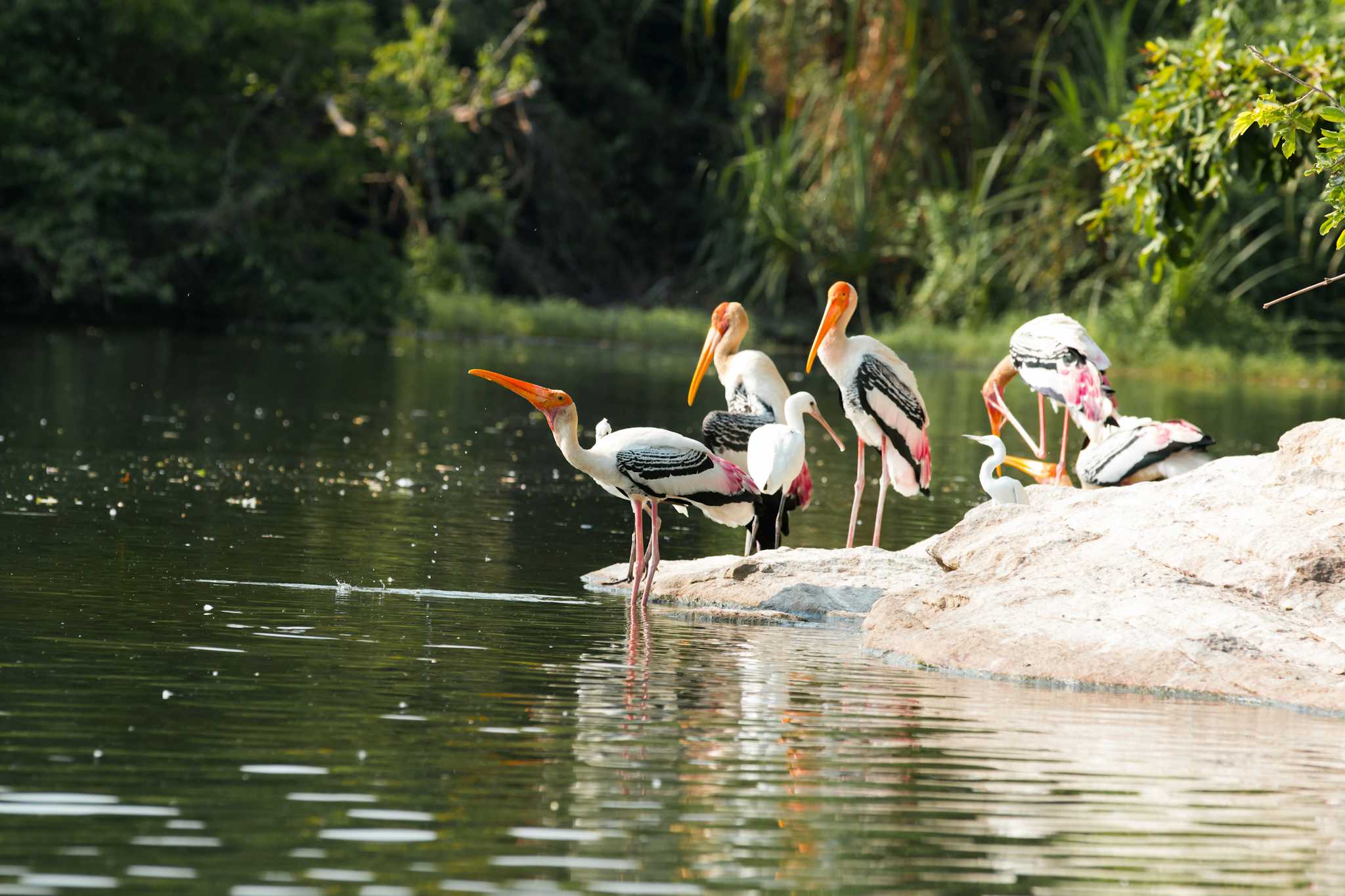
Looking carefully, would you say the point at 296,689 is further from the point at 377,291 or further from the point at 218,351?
the point at 377,291

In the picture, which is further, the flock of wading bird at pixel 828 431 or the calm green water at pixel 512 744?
the flock of wading bird at pixel 828 431

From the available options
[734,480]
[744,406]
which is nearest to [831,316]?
[744,406]

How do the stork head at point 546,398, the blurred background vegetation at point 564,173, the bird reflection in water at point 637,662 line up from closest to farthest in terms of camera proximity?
1. the bird reflection in water at point 637,662
2. the stork head at point 546,398
3. the blurred background vegetation at point 564,173

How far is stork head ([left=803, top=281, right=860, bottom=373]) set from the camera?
1166cm

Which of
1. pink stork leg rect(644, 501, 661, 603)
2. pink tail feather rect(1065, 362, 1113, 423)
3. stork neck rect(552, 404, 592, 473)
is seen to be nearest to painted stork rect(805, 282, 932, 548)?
pink tail feather rect(1065, 362, 1113, 423)

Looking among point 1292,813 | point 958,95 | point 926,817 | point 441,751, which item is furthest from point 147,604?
point 958,95

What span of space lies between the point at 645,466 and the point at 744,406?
2.22 meters

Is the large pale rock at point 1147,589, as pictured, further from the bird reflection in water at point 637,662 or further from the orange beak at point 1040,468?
the orange beak at point 1040,468

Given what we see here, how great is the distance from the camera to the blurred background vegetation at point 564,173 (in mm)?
31469

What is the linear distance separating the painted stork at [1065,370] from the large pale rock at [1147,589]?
225 centimetres

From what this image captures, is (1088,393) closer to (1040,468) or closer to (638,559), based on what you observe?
(1040,468)

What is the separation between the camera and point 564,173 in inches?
1577

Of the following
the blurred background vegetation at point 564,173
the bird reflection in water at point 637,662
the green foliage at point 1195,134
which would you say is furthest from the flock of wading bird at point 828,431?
the blurred background vegetation at point 564,173

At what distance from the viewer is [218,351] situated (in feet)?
93.5
